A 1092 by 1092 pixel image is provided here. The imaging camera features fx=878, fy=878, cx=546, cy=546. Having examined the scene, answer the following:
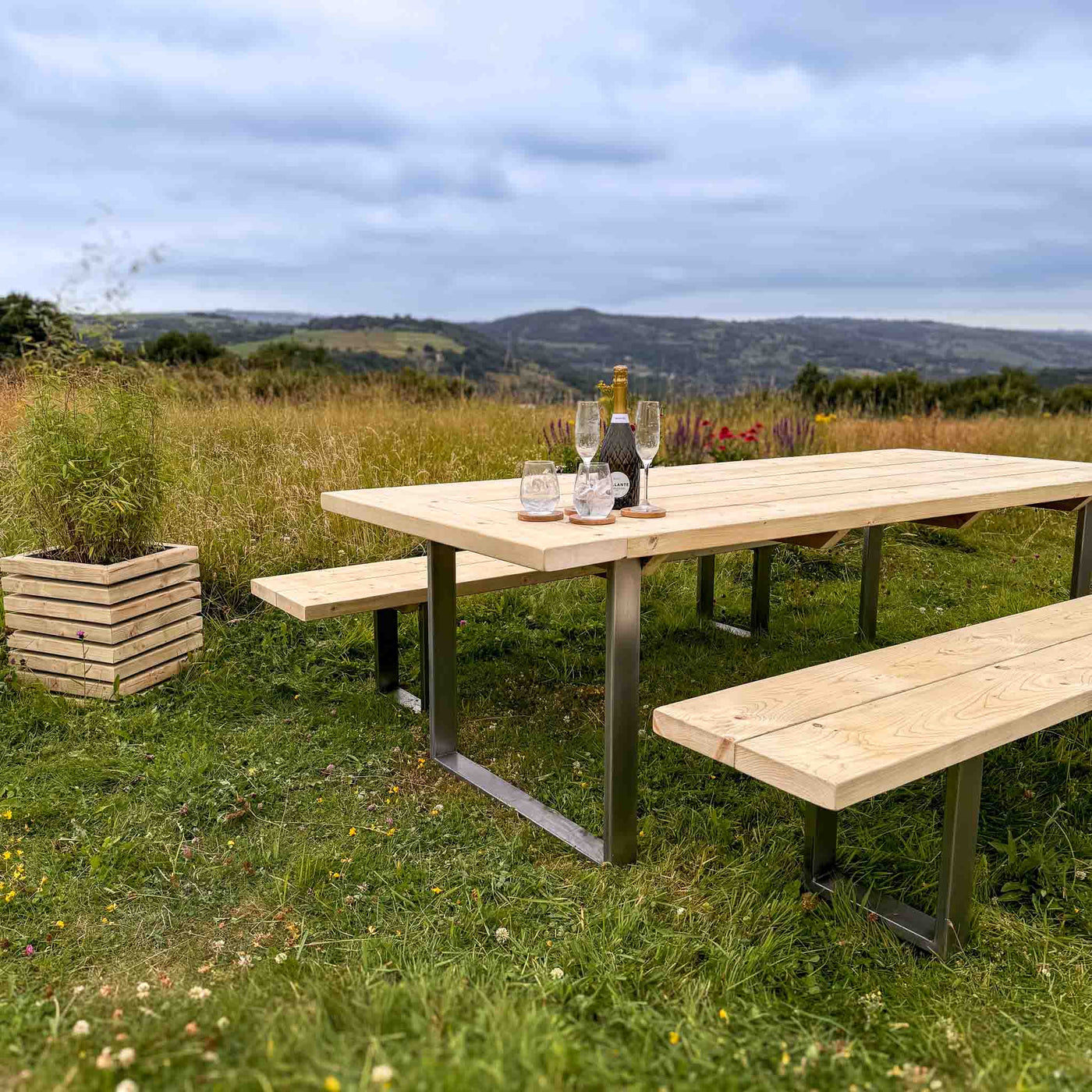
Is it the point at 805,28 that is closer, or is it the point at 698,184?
the point at 805,28

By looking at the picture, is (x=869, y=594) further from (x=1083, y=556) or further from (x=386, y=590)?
(x=386, y=590)

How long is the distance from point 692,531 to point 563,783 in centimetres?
102

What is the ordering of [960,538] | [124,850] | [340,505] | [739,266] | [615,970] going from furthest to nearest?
[739,266] < [960,538] < [340,505] < [124,850] < [615,970]

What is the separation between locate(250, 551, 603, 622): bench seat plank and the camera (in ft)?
9.53

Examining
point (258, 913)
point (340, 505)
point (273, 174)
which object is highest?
point (273, 174)

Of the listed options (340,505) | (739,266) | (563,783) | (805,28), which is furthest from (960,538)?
(739,266)

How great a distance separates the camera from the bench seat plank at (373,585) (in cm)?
291

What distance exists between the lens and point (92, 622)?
3205 millimetres

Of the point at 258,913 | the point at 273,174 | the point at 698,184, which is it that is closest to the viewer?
the point at 258,913

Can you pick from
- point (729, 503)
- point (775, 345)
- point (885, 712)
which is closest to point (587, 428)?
point (729, 503)

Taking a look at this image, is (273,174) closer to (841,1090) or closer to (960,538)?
(960,538)

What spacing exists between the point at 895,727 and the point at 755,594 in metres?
2.39

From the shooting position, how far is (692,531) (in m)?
2.10

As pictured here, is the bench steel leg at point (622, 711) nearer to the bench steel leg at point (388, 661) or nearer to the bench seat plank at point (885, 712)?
the bench seat plank at point (885, 712)
